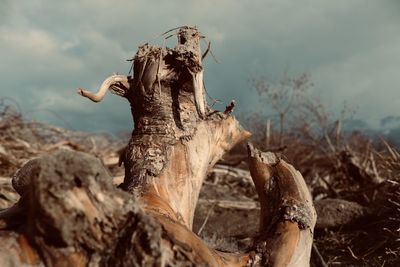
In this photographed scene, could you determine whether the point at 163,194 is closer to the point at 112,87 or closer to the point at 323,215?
the point at 112,87

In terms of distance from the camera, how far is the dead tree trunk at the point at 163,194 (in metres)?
1.51

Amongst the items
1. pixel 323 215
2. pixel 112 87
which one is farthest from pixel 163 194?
pixel 323 215

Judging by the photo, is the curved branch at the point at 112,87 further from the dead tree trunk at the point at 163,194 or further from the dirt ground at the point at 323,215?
the dirt ground at the point at 323,215

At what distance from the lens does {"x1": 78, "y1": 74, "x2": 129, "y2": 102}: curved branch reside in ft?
7.77

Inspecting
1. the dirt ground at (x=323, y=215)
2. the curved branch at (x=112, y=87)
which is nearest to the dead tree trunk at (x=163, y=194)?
the curved branch at (x=112, y=87)

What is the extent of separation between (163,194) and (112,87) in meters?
0.75

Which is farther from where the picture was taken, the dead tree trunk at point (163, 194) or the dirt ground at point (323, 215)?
the dirt ground at point (323, 215)

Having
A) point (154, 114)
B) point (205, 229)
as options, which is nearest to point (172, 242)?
point (154, 114)

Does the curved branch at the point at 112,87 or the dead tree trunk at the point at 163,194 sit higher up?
the curved branch at the point at 112,87

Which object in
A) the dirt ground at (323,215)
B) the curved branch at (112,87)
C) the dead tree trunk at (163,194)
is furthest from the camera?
the dirt ground at (323,215)

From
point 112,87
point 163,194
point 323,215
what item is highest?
point 112,87

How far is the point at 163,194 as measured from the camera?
91.4 inches

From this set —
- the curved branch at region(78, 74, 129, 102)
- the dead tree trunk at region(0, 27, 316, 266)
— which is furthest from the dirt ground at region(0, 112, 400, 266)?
the curved branch at region(78, 74, 129, 102)

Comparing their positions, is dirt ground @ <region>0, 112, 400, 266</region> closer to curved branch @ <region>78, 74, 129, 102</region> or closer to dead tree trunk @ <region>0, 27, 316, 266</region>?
dead tree trunk @ <region>0, 27, 316, 266</region>
